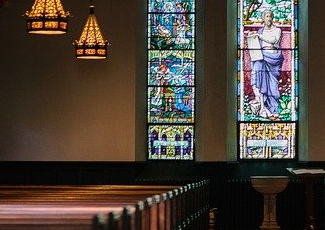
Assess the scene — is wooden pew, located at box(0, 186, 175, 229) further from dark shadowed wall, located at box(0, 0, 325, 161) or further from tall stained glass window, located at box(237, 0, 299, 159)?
tall stained glass window, located at box(237, 0, 299, 159)

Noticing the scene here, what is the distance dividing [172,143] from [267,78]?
1.98 meters

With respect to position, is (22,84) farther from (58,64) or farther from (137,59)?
(137,59)

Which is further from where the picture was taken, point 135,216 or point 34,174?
point 34,174

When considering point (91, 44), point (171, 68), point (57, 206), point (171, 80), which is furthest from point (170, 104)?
point (57, 206)

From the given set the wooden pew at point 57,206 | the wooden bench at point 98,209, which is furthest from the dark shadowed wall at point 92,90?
the wooden pew at point 57,206

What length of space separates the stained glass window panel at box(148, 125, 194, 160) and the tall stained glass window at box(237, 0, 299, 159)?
90 centimetres

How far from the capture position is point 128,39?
775 inches

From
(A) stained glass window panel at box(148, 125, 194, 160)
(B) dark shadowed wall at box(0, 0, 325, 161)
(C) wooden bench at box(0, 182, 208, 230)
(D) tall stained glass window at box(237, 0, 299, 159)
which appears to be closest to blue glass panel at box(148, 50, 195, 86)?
(B) dark shadowed wall at box(0, 0, 325, 161)

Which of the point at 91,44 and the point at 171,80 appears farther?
the point at 171,80

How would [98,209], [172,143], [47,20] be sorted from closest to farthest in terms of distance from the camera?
[98,209] → [47,20] → [172,143]

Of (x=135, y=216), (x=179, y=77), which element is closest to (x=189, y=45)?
(x=179, y=77)

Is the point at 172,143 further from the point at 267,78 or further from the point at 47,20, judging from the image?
the point at 47,20

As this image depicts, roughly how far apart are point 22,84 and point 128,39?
191cm

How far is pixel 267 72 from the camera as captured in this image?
20594 mm
